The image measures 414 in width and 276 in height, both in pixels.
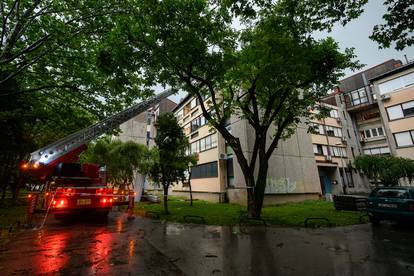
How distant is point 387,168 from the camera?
74.0 feet

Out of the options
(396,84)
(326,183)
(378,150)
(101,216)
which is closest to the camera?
(101,216)

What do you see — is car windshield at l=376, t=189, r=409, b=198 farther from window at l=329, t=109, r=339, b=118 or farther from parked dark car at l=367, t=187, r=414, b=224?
window at l=329, t=109, r=339, b=118

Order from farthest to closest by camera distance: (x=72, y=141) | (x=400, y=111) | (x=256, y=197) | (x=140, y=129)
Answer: (x=140, y=129) → (x=400, y=111) → (x=256, y=197) → (x=72, y=141)

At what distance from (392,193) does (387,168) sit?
17029 mm

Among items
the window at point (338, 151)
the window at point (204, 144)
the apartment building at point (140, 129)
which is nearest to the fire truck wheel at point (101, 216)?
the window at point (204, 144)

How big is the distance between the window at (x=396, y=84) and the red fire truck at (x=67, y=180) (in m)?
34.8

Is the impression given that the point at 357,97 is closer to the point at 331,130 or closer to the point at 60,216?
the point at 331,130

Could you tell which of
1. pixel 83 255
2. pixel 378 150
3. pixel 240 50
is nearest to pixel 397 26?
pixel 240 50

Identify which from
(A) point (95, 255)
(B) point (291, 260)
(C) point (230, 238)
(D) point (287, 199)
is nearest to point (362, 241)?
(B) point (291, 260)

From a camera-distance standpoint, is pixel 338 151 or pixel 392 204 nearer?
pixel 392 204

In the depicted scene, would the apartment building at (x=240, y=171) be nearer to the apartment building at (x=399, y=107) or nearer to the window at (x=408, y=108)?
the apartment building at (x=399, y=107)

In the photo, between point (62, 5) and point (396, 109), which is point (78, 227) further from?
point (396, 109)

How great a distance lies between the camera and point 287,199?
19.9m

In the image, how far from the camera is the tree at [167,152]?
13.5 metres
